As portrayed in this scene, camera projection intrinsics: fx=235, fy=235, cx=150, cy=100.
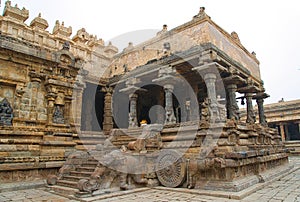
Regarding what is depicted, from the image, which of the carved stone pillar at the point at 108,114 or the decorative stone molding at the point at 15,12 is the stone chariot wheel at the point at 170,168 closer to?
the carved stone pillar at the point at 108,114

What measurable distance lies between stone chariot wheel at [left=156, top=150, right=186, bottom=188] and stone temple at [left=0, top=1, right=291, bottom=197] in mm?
31

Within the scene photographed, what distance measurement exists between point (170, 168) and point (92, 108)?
951 cm

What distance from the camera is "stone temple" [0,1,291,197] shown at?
6.98 m

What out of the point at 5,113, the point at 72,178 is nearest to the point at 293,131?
the point at 72,178

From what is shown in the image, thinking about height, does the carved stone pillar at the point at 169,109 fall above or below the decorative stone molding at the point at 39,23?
below

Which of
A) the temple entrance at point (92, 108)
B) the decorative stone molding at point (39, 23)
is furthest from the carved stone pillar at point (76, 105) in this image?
the decorative stone molding at point (39, 23)

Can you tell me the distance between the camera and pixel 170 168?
7.29m

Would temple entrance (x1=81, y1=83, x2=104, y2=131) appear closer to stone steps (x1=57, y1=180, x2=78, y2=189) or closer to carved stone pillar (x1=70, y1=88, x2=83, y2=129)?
carved stone pillar (x1=70, y1=88, x2=83, y2=129)

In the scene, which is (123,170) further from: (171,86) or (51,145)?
(171,86)

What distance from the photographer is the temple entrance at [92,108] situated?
1481cm

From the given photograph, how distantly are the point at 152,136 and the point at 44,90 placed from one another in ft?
17.6

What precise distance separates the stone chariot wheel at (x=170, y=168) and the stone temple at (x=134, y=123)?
0.10 ft

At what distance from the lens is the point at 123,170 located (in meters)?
6.96

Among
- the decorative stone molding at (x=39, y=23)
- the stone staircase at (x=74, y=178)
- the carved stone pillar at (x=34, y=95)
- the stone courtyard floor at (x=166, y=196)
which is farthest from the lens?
the decorative stone molding at (x=39, y=23)
